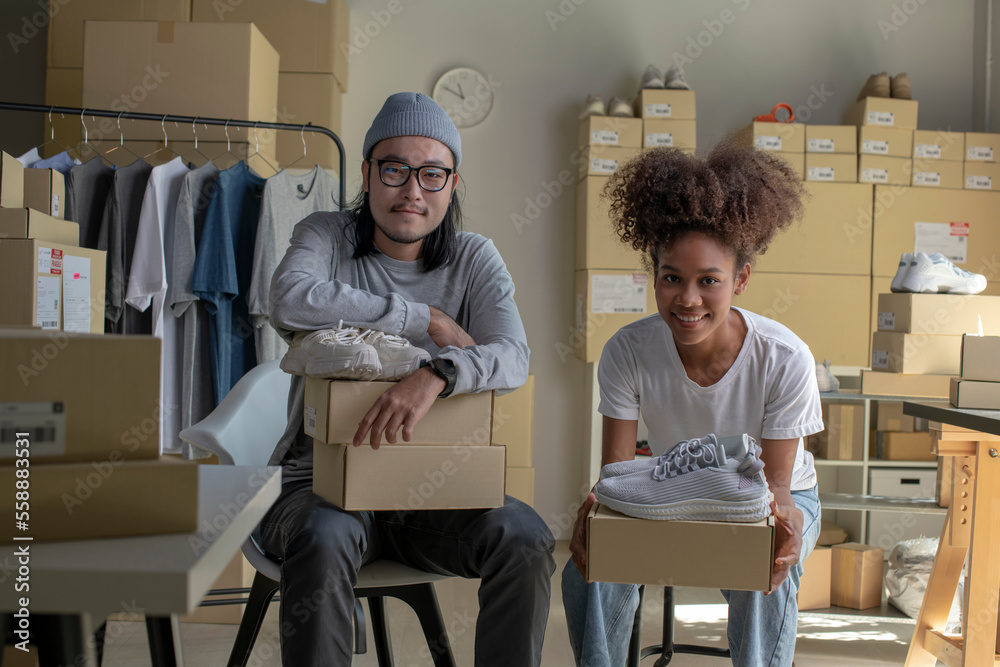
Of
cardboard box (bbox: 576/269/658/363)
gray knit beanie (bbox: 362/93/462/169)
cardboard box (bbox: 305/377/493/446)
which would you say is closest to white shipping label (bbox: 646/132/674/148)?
cardboard box (bbox: 576/269/658/363)

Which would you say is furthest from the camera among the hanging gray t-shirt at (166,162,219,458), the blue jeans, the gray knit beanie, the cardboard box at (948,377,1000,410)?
the hanging gray t-shirt at (166,162,219,458)

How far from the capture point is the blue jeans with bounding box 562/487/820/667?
1.33 m

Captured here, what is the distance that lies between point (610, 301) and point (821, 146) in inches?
43.1

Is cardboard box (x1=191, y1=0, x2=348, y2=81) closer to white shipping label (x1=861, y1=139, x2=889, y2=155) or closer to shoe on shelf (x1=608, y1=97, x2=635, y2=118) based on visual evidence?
shoe on shelf (x1=608, y1=97, x2=635, y2=118)

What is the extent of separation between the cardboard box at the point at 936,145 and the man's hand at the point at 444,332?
2.65 meters

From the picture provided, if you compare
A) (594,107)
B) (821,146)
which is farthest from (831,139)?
(594,107)

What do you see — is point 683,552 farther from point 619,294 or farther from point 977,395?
point 619,294

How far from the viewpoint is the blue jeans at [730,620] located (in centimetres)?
133

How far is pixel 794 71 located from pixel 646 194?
2.60 meters

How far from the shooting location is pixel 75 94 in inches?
116

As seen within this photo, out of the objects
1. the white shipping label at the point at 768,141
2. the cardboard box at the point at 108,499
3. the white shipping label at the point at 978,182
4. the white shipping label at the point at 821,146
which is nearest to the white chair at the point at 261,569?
the cardboard box at the point at 108,499

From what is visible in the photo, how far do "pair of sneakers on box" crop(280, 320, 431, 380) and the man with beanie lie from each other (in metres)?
0.05

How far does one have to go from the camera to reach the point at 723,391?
1.46m

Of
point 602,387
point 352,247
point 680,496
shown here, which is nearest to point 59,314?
point 352,247
